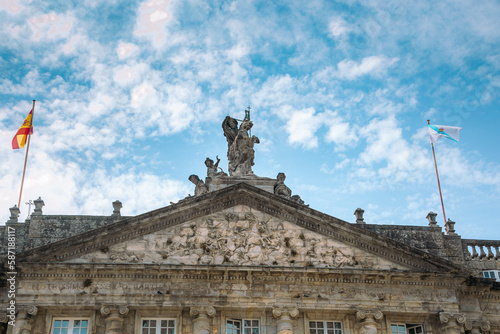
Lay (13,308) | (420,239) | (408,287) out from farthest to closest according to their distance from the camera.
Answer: (420,239) → (408,287) → (13,308)

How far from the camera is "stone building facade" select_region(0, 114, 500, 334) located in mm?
19938

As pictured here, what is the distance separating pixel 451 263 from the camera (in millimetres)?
21047

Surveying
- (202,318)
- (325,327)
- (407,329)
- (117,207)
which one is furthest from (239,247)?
(407,329)

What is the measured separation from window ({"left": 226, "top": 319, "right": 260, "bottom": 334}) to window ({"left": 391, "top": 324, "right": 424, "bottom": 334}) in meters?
4.27

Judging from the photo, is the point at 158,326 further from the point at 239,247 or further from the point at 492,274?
the point at 492,274

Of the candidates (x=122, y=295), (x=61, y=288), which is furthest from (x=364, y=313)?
(x=61, y=288)

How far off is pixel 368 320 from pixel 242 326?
3.85 metres

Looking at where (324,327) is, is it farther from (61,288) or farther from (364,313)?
(61,288)

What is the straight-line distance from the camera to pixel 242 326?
2016cm

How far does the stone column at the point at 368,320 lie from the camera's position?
66.0ft

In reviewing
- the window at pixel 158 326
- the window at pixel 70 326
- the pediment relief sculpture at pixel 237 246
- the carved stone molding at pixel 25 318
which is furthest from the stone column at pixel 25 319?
the window at pixel 158 326

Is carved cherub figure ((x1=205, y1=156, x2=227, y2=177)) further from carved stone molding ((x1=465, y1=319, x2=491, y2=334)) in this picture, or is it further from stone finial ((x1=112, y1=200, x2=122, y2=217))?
carved stone molding ((x1=465, y1=319, x2=491, y2=334))

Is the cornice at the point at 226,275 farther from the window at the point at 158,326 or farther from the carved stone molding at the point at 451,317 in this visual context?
the window at the point at 158,326

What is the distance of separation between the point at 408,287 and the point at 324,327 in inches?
118
